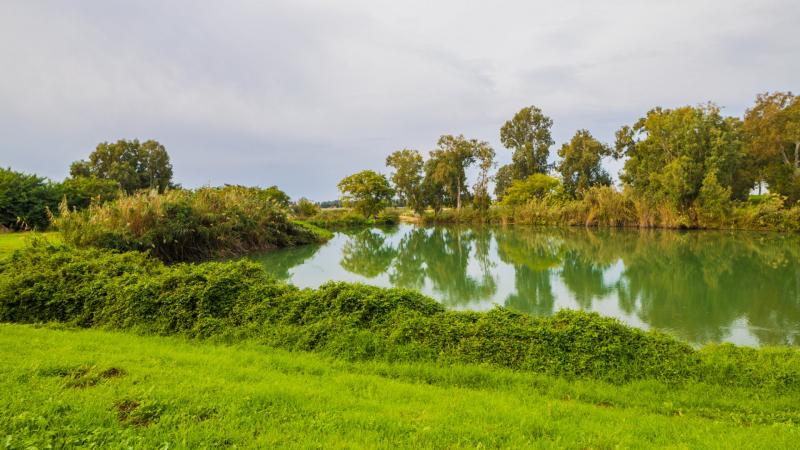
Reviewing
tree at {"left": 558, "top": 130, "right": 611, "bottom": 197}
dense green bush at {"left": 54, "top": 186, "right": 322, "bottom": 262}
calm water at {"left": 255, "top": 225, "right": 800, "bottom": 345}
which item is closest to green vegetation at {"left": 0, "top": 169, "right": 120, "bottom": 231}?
dense green bush at {"left": 54, "top": 186, "right": 322, "bottom": 262}

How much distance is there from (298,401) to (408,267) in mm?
12656

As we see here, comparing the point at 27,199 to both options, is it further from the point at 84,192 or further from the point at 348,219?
the point at 348,219

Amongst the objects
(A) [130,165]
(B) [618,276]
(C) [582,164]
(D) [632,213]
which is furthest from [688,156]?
(A) [130,165]

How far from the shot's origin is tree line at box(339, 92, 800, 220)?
2884 cm

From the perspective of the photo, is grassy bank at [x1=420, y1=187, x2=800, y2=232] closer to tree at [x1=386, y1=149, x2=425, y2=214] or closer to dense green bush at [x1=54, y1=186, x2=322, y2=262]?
tree at [x1=386, y1=149, x2=425, y2=214]

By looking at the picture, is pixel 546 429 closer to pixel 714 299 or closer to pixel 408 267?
pixel 714 299

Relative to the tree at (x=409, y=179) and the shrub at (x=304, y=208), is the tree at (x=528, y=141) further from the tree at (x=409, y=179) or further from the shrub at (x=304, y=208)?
the shrub at (x=304, y=208)

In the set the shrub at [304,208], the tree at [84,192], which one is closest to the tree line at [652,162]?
the shrub at [304,208]

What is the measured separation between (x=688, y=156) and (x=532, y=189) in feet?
52.5

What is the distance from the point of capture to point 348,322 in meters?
5.71

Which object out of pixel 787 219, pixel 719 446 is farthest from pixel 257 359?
pixel 787 219

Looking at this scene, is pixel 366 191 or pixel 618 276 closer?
pixel 618 276

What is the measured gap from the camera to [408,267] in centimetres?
1625

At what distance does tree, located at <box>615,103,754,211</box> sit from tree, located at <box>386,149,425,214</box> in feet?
87.0
